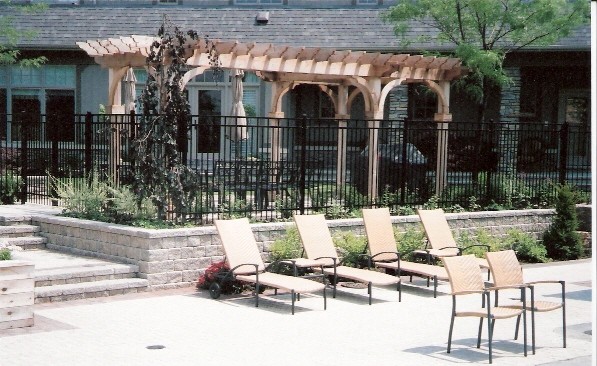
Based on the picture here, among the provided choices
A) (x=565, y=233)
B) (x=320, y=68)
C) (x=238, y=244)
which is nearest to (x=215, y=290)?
(x=238, y=244)

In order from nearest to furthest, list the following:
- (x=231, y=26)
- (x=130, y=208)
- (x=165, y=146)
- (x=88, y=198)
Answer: (x=130, y=208) → (x=165, y=146) → (x=88, y=198) → (x=231, y=26)

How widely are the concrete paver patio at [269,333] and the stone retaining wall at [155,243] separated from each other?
0.34 meters

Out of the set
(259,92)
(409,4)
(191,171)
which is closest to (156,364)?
(191,171)

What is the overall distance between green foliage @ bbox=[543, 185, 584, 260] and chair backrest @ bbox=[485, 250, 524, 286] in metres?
7.35

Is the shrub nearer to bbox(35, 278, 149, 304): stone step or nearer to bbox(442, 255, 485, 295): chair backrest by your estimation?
bbox(35, 278, 149, 304): stone step

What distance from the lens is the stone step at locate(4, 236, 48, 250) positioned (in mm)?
14172

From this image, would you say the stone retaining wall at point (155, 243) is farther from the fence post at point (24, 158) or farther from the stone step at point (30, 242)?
the fence post at point (24, 158)

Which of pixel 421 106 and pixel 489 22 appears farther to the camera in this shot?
pixel 421 106

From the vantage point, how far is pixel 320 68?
1839 centimetres

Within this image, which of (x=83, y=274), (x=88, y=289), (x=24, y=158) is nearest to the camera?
(x=88, y=289)

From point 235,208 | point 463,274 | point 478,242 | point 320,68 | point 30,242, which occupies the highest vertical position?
point 320,68

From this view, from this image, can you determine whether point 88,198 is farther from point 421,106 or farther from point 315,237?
point 421,106

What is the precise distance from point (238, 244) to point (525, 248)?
6.54 meters

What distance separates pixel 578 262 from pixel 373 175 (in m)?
3.99
